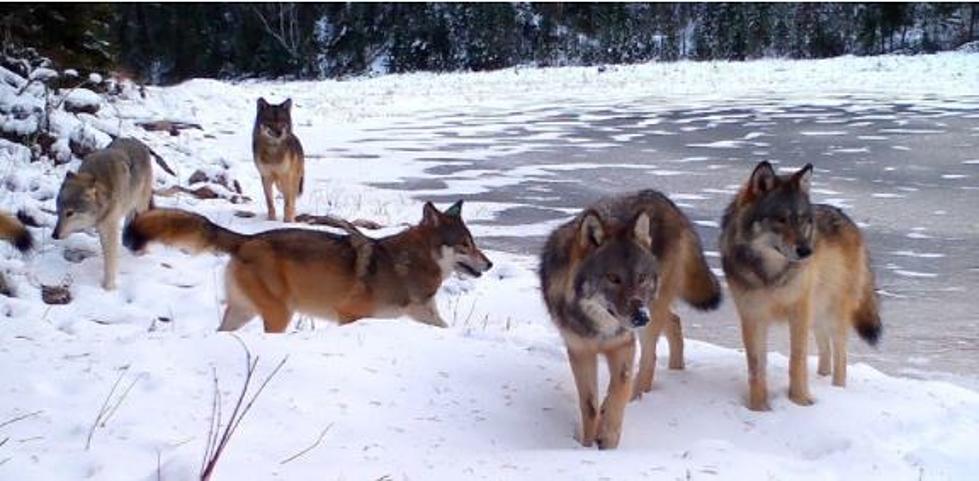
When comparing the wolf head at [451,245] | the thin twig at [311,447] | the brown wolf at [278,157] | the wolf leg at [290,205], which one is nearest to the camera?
the thin twig at [311,447]

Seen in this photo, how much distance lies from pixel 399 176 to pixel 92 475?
1250 cm

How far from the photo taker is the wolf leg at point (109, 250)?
8891 mm

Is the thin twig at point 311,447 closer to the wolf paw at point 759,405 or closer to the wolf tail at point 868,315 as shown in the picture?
the wolf paw at point 759,405

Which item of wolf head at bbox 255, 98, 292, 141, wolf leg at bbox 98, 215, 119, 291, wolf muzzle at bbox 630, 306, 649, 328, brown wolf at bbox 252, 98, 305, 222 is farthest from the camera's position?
wolf head at bbox 255, 98, 292, 141

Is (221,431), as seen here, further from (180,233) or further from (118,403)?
(180,233)

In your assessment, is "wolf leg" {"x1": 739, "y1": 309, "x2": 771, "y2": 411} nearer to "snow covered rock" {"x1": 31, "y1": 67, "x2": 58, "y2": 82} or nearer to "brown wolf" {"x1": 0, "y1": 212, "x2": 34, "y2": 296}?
"brown wolf" {"x1": 0, "y1": 212, "x2": 34, "y2": 296}

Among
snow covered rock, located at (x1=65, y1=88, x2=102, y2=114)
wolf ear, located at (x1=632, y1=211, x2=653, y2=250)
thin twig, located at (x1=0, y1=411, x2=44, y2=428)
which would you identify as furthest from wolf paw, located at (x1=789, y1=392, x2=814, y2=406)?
snow covered rock, located at (x1=65, y1=88, x2=102, y2=114)

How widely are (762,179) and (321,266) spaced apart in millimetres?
3114

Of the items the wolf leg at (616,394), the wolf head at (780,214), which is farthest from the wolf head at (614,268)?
the wolf head at (780,214)

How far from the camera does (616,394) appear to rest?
5555mm

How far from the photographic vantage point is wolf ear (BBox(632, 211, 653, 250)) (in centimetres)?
555

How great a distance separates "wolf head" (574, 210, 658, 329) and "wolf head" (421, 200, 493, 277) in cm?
227

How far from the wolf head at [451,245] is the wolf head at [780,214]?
2313 millimetres

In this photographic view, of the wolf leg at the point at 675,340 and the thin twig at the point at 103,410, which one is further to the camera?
the wolf leg at the point at 675,340
